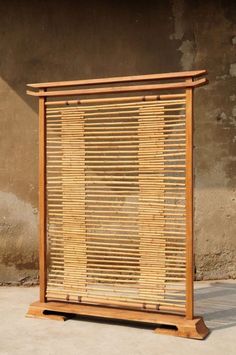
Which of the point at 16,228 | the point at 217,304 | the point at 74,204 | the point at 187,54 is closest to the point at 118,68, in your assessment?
the point at 187,54

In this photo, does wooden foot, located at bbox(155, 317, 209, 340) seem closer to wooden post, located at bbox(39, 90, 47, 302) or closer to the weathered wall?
wooden post, located at bbox(39, 90, 47, 302)

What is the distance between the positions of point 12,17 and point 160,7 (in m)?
1.40

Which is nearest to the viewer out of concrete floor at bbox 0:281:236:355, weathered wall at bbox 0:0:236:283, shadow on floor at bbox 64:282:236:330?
concrete floor at bbox 0:281:236:355

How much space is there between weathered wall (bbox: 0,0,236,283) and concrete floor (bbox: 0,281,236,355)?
2.86 ft

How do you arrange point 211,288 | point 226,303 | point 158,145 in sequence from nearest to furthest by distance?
point 158,145, point 226,303, point 211,288

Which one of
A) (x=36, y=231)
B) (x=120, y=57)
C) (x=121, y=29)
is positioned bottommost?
(x=36, y=231)

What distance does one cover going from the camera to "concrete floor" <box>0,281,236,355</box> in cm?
274

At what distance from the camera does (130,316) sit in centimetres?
312

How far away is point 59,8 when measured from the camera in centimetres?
432

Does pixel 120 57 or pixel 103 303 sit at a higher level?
pixel 120 57

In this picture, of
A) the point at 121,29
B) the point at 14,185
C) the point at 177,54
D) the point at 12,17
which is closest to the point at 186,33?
the point at 177,54

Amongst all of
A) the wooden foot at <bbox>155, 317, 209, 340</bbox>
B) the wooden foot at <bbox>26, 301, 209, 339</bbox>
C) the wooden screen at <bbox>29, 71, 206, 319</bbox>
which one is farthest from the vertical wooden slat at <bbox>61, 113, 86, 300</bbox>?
the wooden foot at <bbox>155, 317, 209, 340</bbox>

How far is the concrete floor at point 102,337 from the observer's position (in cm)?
274

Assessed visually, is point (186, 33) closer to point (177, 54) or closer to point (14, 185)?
point (177, 54)
